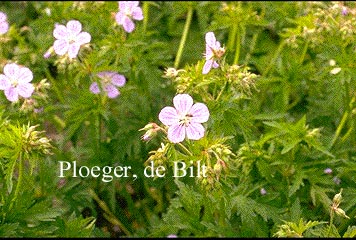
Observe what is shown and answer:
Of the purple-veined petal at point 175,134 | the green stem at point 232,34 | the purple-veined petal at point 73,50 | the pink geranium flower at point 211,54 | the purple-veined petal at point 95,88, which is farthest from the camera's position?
the green stem at point 232,34

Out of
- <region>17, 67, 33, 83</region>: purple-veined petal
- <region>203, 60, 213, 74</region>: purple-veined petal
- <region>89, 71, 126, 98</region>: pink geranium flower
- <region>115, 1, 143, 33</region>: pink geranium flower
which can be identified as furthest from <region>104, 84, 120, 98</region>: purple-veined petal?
<region>203, 60, 213, 74</region>: purple-veined petal

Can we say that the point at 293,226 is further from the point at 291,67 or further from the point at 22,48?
the point at 22,48

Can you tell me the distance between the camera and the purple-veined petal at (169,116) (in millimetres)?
2418

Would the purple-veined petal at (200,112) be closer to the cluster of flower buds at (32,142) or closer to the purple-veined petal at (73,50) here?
the cluster of flower buds at (32,142)

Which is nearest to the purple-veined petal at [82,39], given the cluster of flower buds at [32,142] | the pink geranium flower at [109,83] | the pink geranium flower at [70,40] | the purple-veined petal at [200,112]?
the pink geranium flower at [70,40]

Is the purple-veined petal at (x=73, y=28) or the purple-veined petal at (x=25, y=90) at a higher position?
the purple-veined petal at (x=73, y=28)

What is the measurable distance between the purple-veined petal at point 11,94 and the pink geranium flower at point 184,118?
0.85 meters

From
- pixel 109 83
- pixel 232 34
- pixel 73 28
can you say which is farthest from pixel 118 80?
pixel 232 34

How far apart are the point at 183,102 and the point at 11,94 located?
0.93 m

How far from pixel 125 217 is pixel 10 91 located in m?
1.31

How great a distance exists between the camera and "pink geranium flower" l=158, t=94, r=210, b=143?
7.89 feet

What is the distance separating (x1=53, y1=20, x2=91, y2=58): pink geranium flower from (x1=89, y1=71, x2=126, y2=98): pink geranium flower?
261 mm

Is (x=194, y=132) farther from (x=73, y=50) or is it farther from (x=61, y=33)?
(x=61, y=33)

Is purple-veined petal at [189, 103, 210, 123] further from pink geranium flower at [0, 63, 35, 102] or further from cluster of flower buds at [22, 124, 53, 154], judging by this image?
pink geranium flower at [0, 63, 35, 102]
